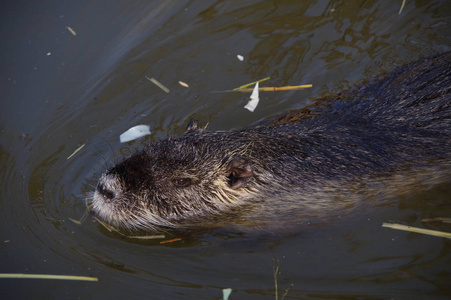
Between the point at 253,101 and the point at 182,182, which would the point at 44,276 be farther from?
the point at 253,101

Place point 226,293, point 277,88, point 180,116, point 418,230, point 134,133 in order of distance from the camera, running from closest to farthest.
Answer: point 226,293 < point 418,230 < point 134,133 < point 180,116 < point 277,88

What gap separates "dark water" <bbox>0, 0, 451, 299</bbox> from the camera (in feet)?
12.0

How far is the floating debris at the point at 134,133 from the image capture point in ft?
15.7

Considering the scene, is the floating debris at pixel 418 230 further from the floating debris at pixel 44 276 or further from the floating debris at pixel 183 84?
the floating debris at pixel 183 84

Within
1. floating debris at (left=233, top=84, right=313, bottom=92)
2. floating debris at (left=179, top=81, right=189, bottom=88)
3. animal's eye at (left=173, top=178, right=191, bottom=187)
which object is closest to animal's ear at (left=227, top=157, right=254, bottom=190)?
animal's eye at (left=173, top=178, right=191, bottom=187)

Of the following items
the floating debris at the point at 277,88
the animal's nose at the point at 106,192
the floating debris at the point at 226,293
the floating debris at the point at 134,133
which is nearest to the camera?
the floating debris at the point at 226,293

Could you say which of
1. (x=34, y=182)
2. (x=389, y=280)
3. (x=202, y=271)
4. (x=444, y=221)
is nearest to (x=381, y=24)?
(x=444, y=221)

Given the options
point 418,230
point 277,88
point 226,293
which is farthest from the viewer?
point 277,88

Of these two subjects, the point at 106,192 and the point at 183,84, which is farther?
the point at 183,84

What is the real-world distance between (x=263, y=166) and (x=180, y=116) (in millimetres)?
1563

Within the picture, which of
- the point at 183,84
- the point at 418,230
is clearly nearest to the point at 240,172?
the point at 418,230

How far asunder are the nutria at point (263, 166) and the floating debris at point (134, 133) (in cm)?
101

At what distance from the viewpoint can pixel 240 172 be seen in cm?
370

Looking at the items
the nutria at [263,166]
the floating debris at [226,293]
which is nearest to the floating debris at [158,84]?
the nutria at [263,166]
